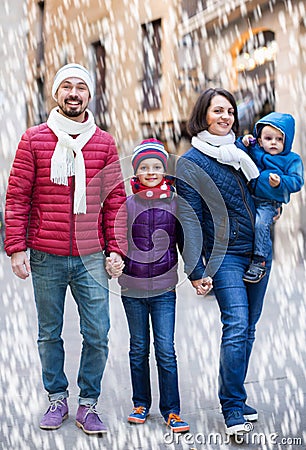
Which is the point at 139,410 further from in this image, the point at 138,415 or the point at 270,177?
the point at 270,177

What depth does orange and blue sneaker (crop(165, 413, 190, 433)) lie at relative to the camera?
150 inches

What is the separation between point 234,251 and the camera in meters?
3.86

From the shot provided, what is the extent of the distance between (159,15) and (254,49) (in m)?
4.93

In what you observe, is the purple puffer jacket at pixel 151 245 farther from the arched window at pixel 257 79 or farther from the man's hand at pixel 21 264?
the arched window at pixel 257 79

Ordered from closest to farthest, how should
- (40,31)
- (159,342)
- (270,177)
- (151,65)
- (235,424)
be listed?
1. (235,424)
2. (270,177)
3. (159,342)
4. (151,65)
5. (40,31)

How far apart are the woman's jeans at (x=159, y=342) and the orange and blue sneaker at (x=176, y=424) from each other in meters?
0.04

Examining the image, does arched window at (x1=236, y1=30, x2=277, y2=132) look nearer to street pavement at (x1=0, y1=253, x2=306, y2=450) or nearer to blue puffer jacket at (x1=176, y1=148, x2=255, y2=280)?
street pavement at (x1=0, y1=253, x2=306, y2=450)

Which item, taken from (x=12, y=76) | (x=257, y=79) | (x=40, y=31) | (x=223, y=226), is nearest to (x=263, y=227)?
(x=223, y=226)

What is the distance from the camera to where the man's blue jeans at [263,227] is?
3.87 meters

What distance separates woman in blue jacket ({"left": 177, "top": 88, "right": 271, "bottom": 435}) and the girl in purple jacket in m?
0.10

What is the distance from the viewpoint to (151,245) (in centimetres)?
392

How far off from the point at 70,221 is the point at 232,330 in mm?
1063

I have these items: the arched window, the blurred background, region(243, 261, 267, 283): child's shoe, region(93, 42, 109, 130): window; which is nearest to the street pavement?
region(243, 261, 267, 283): child's shoe

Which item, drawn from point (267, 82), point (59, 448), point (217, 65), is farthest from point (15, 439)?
point (217, 65)
